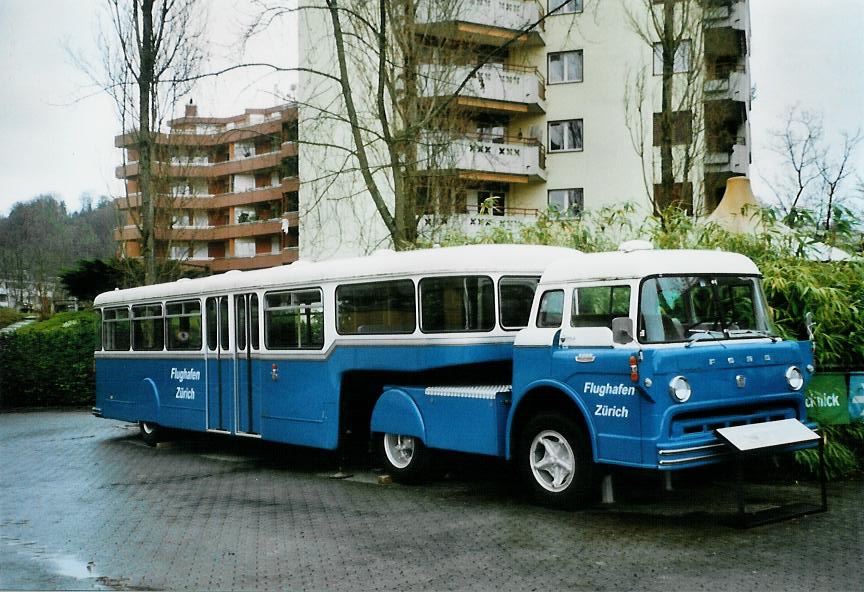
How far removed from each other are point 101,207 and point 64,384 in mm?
5260

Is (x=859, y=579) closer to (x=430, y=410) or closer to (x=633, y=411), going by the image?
(x=633, y=411)

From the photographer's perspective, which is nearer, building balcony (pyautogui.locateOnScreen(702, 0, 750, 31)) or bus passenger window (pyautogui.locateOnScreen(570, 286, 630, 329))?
bus passenger window (pyautogui.locateOnScreen(570, 286, 630, 329))

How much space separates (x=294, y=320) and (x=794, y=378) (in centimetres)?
637

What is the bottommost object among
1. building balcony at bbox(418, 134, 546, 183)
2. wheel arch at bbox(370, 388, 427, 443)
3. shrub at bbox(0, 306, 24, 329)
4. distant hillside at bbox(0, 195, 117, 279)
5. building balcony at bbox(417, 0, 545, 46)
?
wheel arch at bbox(370, 388, 427, 443)

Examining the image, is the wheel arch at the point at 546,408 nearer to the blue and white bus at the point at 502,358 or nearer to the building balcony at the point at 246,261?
the blue and white bus at the point at 502,358

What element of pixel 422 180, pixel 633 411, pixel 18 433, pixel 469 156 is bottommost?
pixel 18 433

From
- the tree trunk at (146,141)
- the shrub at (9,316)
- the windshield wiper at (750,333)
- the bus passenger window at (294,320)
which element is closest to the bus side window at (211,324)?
the bus passenger window at (294,320)

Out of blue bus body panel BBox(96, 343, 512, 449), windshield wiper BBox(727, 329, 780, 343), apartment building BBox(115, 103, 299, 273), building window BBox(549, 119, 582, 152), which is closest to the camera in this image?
windshield wiper BBox(727, 329, 780, 343)

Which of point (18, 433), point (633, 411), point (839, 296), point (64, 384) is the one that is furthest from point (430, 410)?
point (64, 384)

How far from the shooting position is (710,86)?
25.8 meters

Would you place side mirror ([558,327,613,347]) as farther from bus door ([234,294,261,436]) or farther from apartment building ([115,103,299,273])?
apartment building ([115,103,299,273])

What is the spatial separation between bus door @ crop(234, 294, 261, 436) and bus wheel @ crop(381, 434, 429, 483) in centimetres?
254

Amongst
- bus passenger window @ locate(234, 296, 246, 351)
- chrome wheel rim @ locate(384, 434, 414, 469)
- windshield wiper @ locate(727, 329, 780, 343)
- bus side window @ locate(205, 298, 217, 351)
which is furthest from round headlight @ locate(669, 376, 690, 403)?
bus side window @ locate(205, 298, 217, 351)

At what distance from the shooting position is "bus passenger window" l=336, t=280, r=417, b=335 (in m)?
10.7
